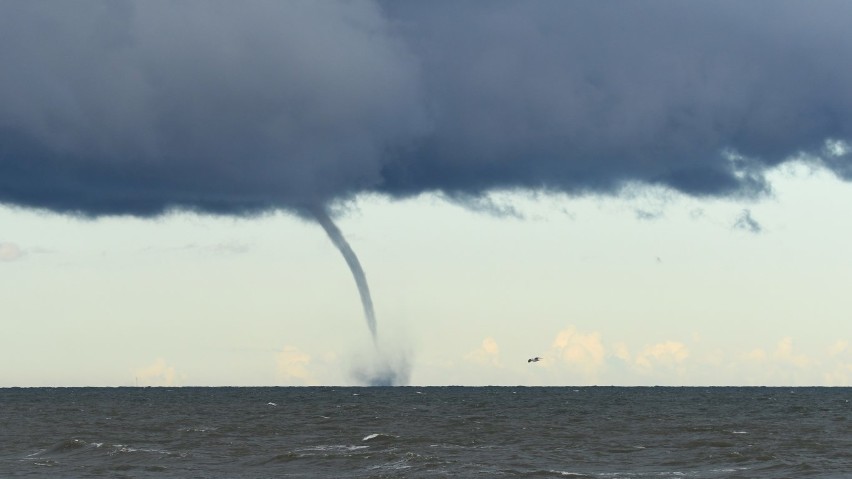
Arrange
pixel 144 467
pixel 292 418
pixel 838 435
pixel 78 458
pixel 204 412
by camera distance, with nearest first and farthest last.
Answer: pixel 144 467, pixel 78 458, pixel 838 435, pixel 292 418, pixel 204 412

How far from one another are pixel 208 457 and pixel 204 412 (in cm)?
7036

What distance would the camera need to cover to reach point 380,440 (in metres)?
81.6

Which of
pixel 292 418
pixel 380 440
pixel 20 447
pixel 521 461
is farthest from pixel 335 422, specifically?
pixel 521 461

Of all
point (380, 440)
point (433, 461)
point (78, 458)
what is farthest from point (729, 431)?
point (78, 458)

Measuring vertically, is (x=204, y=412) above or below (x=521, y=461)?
above

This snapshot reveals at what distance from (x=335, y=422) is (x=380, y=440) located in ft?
90.8

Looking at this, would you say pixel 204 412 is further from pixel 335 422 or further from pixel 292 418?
pixel 335 422

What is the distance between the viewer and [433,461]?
6506cm

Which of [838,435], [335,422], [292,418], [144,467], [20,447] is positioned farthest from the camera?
[292,418]

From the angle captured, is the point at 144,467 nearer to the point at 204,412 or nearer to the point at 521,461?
the point at 521,461

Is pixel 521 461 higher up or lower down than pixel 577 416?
lower down

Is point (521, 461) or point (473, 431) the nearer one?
point (521, 461)

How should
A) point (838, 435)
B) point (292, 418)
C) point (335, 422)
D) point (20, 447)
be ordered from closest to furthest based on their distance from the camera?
1. point (20, 447)
2. point (838, 435)
3. point (335, 422)
4. point (292, 418)

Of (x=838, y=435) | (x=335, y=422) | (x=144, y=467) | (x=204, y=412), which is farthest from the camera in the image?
(x=204, y=412)
